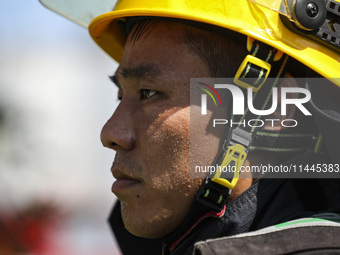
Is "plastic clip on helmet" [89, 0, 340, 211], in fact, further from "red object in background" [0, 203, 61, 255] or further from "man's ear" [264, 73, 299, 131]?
"red object in background" [0, 203, 61, 255]

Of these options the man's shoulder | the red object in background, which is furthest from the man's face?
the red object in background

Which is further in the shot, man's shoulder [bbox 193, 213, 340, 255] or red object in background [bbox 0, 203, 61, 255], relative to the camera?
red object in background [bbox 0, 203, 61, 255]

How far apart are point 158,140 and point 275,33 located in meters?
0.77

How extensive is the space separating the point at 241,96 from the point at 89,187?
15.5 ft

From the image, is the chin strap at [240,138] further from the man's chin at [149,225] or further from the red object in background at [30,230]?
the red object in background at [30,230]

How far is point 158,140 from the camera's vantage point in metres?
2.81

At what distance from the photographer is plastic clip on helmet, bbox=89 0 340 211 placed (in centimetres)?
274

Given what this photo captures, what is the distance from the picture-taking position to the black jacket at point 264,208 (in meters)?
2.69

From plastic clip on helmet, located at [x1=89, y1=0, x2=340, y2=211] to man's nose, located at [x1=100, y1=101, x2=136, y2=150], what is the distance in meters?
0.44

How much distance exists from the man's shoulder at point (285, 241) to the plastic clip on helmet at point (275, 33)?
1.15ft

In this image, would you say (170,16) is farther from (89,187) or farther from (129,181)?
(89,187)

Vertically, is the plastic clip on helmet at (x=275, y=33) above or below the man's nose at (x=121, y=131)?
above

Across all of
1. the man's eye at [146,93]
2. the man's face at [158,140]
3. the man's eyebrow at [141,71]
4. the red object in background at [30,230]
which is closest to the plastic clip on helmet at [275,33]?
the man's face at [158,140]

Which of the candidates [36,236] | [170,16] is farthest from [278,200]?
[36,236]
